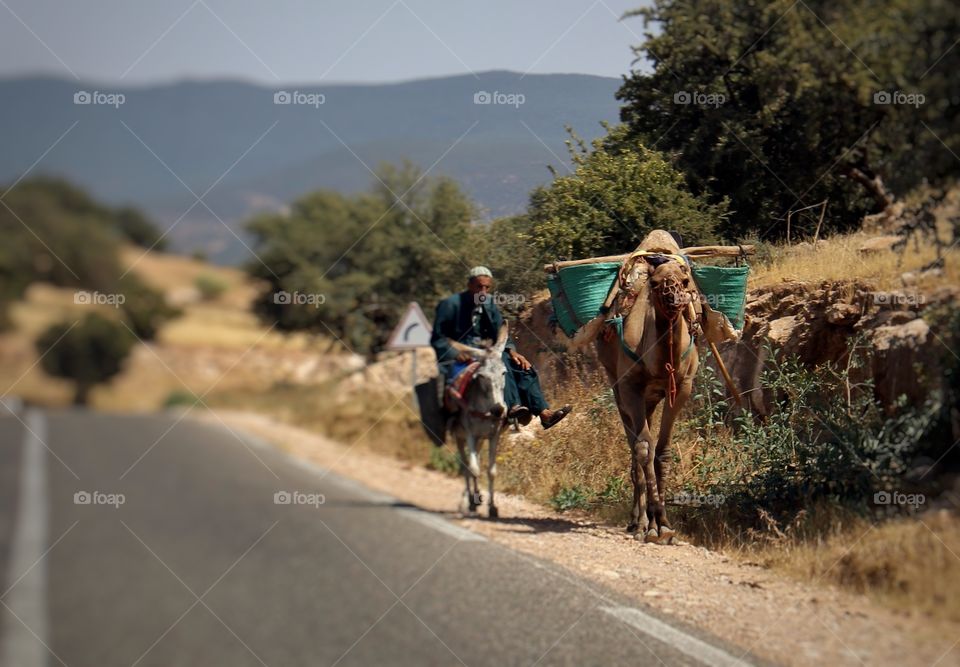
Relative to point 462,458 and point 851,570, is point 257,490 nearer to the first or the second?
point 462,458

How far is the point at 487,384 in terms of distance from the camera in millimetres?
Result: 11062

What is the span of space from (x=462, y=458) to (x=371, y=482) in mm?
6396

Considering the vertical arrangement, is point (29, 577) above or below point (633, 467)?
below

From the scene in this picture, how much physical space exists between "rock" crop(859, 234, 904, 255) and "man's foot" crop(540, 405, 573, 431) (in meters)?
2.16

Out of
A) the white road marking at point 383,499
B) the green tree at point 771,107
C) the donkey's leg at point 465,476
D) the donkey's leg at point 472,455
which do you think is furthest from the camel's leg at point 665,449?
the donkey's leg at point 465,476

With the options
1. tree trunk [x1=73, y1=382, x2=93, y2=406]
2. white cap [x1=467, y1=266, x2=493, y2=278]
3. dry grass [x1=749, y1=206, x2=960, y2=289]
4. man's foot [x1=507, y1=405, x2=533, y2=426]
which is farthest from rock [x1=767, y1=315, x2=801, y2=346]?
tree trunk [x1=73, y1=382, x2=93, y2=406]

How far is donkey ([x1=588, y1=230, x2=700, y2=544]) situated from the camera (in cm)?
731

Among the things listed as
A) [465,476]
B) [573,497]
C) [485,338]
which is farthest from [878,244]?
[465,476]

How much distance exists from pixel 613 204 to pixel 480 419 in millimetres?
5872

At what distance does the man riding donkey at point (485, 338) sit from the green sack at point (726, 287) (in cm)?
124

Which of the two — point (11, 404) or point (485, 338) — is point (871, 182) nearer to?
point (485, 338)

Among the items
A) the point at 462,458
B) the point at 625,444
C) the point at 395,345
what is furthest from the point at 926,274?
the point at 395,345

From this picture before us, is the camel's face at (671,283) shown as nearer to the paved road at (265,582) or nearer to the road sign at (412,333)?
the paved road at (265,582)

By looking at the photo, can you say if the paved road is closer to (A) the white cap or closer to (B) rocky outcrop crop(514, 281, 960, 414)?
(B) rocky outcrop crop(514, 281, 960, 414)
